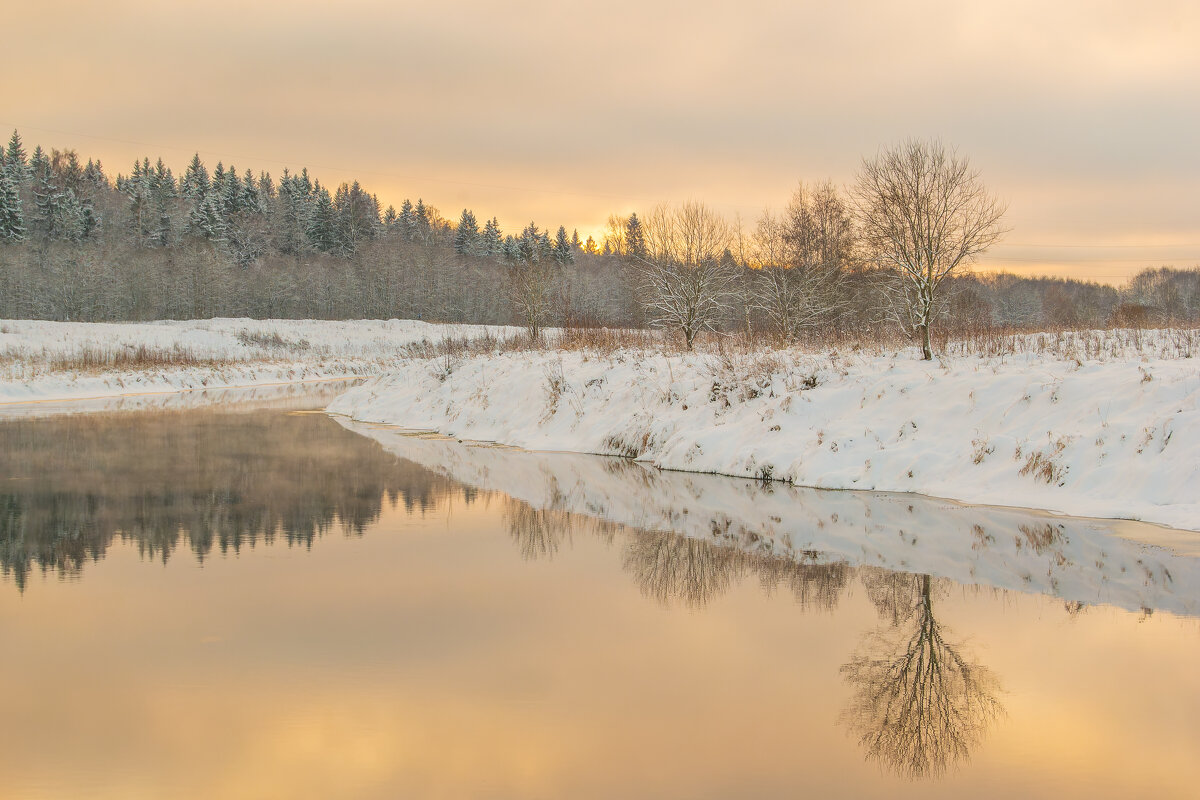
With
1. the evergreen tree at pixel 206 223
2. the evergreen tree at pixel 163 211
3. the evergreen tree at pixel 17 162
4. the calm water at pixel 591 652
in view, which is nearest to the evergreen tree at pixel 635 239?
the calm water at pixel 591 652

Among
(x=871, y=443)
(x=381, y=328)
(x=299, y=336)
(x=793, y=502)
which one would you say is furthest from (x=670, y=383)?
(x=381, y=328)

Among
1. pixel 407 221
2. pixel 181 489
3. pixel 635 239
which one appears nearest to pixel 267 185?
pixel 407 221

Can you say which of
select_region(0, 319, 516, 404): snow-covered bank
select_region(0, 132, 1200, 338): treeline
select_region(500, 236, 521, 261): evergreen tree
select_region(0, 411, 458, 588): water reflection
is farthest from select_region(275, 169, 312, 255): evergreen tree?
select_region(0, 411, 458, 588): water reflection

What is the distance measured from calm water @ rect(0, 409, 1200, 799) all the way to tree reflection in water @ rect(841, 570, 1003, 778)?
0.9 inches

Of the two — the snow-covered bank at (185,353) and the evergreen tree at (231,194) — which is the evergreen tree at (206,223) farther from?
the snow-covered bank at (185,353)

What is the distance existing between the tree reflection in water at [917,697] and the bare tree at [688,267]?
2893cm

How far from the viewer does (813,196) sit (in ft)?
152

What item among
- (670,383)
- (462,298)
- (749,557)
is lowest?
(749,557)

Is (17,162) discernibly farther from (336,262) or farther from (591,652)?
(591,652)

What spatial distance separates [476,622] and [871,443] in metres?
9.09

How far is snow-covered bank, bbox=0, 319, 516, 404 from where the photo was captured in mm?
36906

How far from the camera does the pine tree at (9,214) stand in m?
84.2

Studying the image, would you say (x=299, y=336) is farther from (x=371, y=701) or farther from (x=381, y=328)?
(x=371, y=701)

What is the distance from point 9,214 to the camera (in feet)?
278
